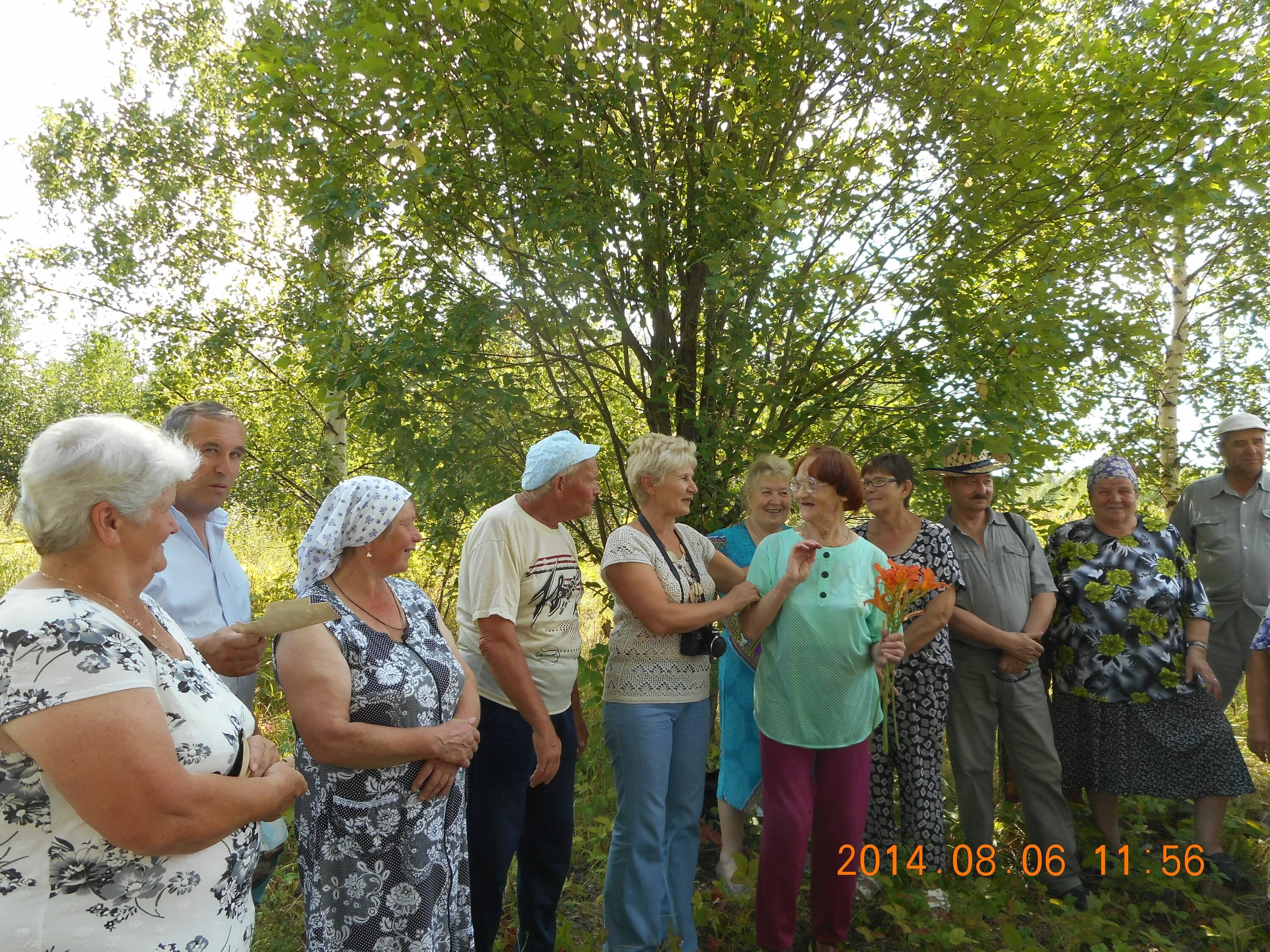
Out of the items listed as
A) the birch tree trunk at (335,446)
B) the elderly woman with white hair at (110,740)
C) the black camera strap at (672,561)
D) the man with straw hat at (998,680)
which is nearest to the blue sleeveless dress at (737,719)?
the black camera strap at (672,561)

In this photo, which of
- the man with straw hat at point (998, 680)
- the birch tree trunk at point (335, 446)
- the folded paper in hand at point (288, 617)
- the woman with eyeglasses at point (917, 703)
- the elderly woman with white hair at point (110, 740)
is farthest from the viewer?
the birch tree trunk at point (335, 446)

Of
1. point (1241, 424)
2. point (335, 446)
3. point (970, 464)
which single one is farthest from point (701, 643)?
point (335, 446)

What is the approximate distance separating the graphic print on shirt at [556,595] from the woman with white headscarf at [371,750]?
1.63 feet

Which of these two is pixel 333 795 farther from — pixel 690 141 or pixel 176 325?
pixel 176 325

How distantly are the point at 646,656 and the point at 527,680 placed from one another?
48cm

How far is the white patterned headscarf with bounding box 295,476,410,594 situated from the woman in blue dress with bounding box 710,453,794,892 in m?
1.68

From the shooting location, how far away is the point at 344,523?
2115 millimetres

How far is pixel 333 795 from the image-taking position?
6.51ft

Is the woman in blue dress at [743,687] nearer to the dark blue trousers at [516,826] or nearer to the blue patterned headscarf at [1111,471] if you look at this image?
the dark blue trousers at [516,826]

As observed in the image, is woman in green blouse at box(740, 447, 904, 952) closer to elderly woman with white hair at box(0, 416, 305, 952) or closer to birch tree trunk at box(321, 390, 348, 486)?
elderly woman with white hair at box(0, 416, 305, 952)

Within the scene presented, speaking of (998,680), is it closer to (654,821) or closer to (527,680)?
(654,821)

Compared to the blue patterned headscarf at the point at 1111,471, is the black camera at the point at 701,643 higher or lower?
lower

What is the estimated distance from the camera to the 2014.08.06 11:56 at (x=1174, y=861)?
3.52m
